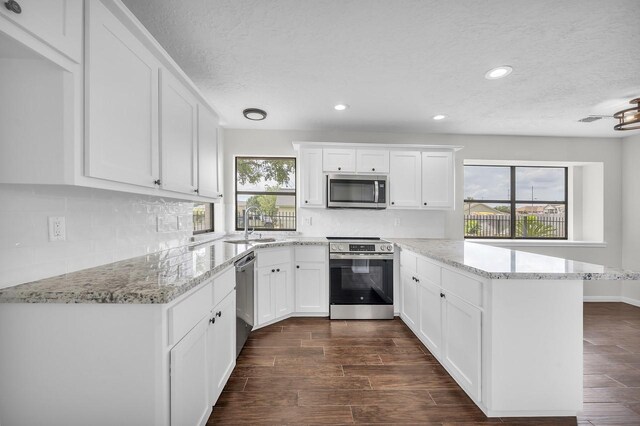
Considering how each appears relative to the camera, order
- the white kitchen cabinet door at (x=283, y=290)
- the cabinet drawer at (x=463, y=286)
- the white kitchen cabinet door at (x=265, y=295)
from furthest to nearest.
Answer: the white kitchen cabinet door at (x=283, y=290) < the white kitchen cabinet door at (x=265, y=295) < the cabinet drawer at (x=463, y=286)

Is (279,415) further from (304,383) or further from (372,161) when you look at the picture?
(372,161)

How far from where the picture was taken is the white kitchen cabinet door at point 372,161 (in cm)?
369

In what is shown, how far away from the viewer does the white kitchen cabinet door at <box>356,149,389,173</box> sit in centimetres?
369

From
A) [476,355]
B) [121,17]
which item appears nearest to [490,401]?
[476,355]

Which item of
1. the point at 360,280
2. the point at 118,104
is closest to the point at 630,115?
the point at 360,280

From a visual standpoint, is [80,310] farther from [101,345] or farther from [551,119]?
[551,119]

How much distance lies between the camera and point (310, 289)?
3.35m

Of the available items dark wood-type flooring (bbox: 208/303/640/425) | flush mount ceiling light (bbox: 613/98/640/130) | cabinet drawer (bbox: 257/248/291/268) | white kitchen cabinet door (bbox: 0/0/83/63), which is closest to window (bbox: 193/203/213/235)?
cabinet drawer (bbox: 257/248/291/268)

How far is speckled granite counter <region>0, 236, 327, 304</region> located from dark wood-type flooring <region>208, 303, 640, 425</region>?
961 millimetres

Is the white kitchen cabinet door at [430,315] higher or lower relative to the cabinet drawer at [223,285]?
lower

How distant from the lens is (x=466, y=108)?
10.4ft

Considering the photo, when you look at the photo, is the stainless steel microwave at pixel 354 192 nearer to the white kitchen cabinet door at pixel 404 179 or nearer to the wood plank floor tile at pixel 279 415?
the white kitchen cabinet door at pixel 404 179

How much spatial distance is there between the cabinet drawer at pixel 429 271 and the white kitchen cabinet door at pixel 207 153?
2099 mm

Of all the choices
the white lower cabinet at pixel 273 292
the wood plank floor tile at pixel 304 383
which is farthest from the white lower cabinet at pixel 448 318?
the white lower cabinet at pixel 273 292
